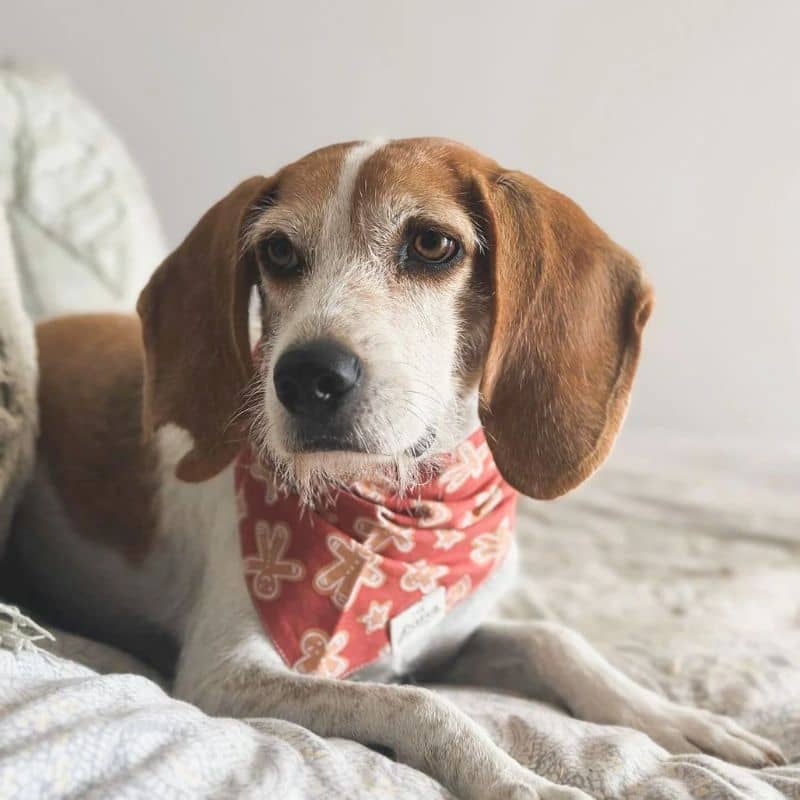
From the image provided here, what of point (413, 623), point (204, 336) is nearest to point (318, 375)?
point (204, 336)

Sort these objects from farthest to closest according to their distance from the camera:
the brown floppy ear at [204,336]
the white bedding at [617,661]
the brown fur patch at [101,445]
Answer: the brown fur patch at [101,445] < the brown floppy ear at [204,336] < the white bedding at [617,661]

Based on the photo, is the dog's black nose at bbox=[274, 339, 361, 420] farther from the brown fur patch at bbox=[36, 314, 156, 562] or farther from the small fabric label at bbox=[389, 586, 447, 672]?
the brown fur patch at bbox=[36, 314, 156, 562]

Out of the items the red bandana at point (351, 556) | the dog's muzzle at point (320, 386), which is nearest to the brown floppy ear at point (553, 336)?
the red bandana at point (351, 556)

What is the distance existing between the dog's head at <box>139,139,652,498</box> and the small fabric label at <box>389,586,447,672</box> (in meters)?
0.21

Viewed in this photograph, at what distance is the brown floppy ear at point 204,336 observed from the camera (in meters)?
1.56

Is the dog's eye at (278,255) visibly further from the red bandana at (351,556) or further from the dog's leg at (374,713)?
the dog's leg at (374,713)

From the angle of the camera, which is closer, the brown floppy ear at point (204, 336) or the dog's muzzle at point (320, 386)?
the dog's muzzle at point (320, 386)

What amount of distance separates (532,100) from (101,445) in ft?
7.40

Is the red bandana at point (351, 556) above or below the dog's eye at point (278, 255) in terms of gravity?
below

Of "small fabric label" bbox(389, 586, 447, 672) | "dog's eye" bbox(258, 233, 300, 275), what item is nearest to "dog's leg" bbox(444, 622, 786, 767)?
"small fabric label" bbox(389, 586, 447, 672)

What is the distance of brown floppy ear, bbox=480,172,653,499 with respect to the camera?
147cm

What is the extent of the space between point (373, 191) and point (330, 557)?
0.52 m

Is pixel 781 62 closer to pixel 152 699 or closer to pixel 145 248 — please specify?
pixel 145 248

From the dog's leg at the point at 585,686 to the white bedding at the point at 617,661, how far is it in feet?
0.24
